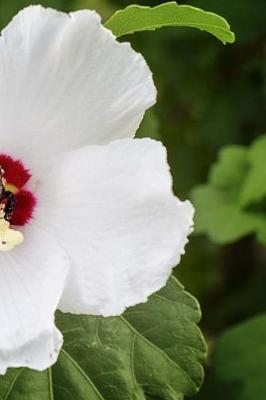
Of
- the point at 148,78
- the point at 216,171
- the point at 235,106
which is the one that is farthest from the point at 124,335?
the point at 235,106

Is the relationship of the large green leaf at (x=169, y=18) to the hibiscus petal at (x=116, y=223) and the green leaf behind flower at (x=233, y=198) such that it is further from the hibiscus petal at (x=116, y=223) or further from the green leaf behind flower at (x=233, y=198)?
the green leaf behind flower at (x=233, y=198)

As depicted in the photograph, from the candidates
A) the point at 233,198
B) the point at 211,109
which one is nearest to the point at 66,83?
the point at 233,198

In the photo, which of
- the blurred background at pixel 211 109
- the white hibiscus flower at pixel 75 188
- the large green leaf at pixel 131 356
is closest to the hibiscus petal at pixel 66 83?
the white hibiscus flower at pixel 75 188

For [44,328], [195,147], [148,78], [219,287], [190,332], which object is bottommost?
[219,287]

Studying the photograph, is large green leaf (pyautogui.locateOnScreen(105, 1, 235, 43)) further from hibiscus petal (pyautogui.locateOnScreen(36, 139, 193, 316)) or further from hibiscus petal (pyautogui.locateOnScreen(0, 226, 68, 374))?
hibiscus petal (pyautogui.locateOnScreen(0, 226, 68, 374))

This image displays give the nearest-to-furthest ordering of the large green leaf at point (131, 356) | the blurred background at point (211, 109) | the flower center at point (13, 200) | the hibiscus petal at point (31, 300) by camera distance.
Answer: the hibiscus petal at point (31, 300), the flower center at point (13, 200), the large green leaf at point (131, 356), the blurred background at point (211, 109)

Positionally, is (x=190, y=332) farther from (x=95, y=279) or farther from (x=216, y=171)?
(x=216, y=171)

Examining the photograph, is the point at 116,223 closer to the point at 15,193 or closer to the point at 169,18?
the point at 15,193
